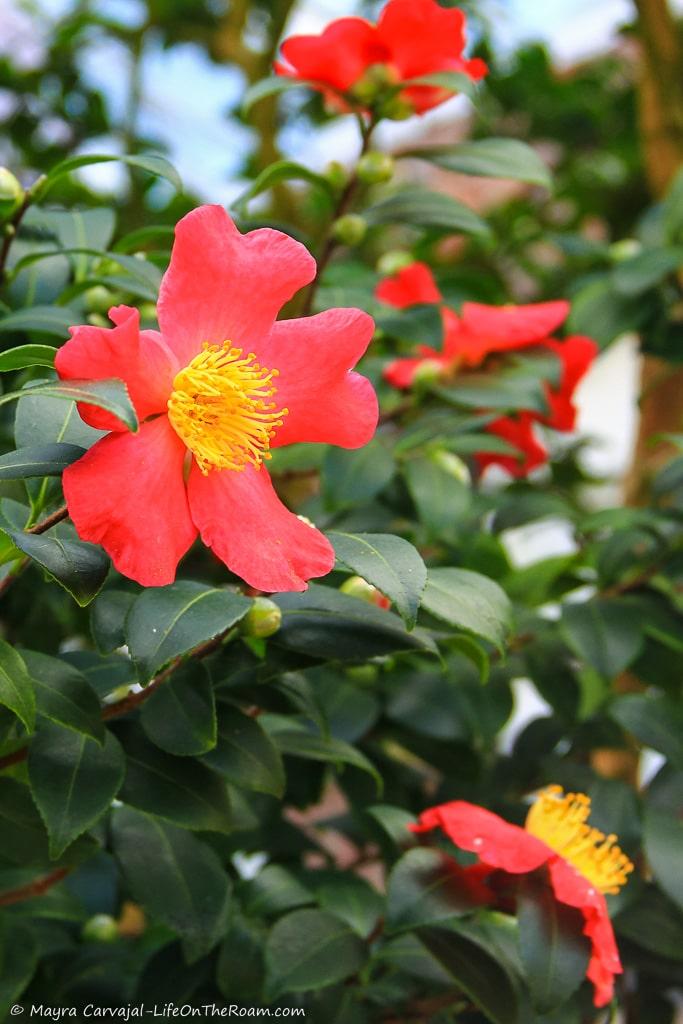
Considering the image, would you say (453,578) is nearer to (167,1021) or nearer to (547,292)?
(167,1021)

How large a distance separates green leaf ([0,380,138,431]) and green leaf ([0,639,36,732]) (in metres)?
0.15

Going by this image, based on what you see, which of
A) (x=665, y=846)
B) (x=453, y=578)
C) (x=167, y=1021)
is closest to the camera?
(x=453, y=578)

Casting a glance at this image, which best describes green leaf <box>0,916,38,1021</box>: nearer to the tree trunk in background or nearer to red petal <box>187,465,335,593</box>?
red petal <box>187,465,335,593</box>

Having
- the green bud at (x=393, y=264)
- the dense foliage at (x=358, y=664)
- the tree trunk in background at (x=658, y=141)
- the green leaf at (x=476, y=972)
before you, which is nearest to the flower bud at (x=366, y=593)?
the dense foliage at (x=358, y=664)

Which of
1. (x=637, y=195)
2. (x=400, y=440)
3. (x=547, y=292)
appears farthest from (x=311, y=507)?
(x=637, y=195)

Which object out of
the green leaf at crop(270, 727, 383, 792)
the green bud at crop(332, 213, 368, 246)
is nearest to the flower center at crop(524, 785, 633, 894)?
the green leaf at crop(270, 727, 383, 792)

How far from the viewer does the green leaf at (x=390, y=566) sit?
50 cm

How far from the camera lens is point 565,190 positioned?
172 centimetres

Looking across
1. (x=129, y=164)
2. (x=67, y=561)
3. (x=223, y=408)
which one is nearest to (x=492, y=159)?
(x=129, y=164)

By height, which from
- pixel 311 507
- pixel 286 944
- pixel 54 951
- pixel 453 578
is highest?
pixel 453 578

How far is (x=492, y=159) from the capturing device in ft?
2.95

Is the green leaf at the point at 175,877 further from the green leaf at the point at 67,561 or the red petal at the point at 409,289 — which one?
the red petal at the point at 409,289

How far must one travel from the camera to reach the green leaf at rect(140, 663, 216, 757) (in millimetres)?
591

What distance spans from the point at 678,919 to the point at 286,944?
32 centimetres
